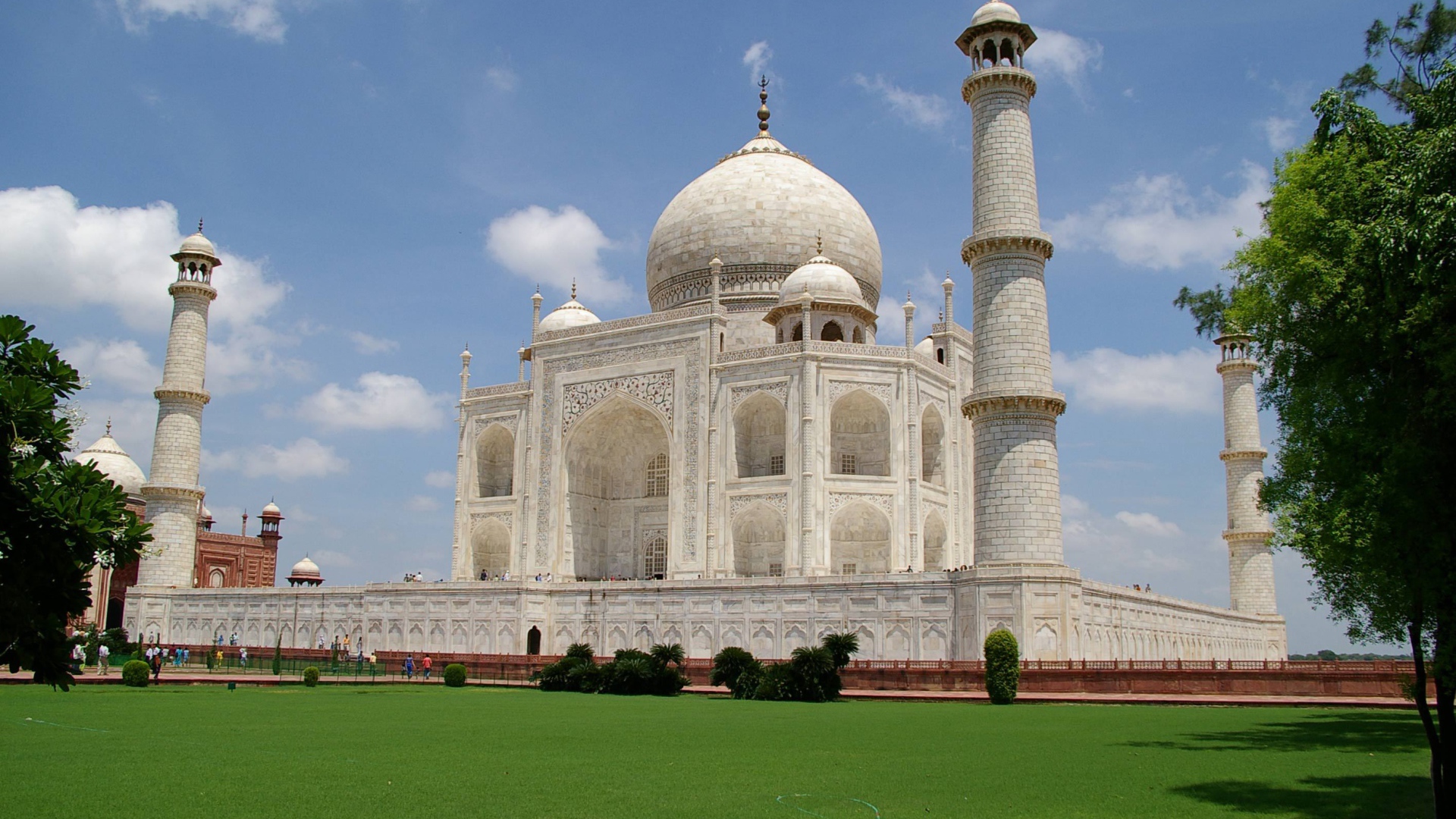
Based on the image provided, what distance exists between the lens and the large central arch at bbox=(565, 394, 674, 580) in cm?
3067

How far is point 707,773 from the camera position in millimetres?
7809

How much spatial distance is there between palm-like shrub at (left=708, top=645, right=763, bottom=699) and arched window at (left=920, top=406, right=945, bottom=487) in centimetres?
1260

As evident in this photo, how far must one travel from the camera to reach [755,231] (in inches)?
1308

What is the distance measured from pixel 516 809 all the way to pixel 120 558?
8.96 feet

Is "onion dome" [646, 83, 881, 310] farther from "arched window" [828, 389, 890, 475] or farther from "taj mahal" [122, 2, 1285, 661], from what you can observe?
"arched window" [828, 389, 890, 475]

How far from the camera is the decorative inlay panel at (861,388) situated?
2788 cm

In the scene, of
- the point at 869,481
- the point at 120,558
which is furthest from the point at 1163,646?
the point at 120,558

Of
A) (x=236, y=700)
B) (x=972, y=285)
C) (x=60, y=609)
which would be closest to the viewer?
(x=60, y=609)

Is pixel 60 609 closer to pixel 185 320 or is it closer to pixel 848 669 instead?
pixel 848 669

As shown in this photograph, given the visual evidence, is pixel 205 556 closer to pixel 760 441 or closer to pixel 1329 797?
pixel 760 441

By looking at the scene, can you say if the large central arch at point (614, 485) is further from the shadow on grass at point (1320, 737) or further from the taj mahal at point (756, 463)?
the shadow on grass at point (1320, 737)

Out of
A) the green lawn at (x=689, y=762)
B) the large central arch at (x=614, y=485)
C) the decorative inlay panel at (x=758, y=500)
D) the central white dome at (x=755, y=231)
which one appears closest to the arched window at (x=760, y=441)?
the decorative inlay panel at (x=758, y=500)

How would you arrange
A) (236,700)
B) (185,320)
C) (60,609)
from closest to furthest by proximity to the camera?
(60,609), (236,700), (185,320)

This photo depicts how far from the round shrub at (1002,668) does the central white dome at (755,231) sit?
17520 mm
